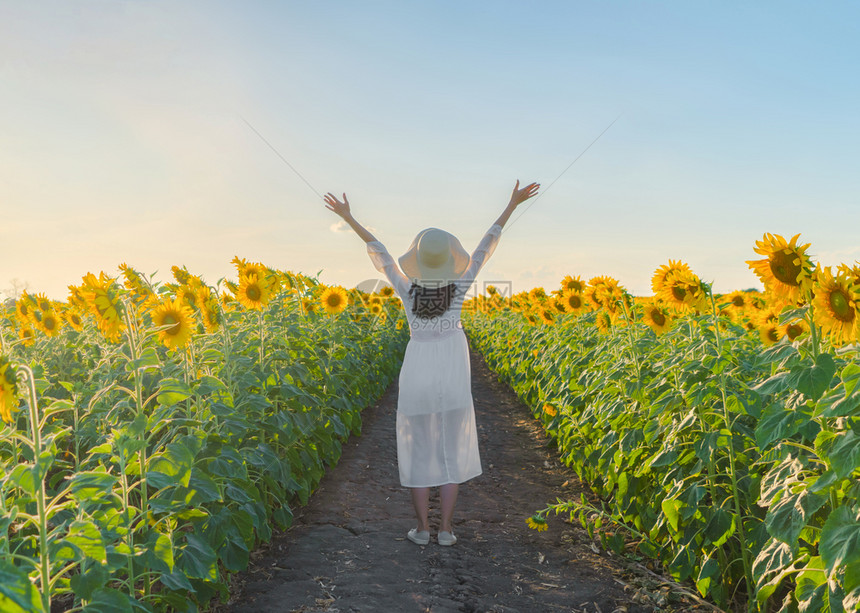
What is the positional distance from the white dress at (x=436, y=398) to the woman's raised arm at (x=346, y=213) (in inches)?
11.8

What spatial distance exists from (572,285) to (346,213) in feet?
12.6

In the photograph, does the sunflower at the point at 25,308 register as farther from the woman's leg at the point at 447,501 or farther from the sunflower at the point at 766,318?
the sunflower at the point at 766,318

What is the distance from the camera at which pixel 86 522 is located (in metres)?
1.95

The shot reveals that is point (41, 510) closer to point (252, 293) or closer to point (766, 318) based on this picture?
point (252, 293)

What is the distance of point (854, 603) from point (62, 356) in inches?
316

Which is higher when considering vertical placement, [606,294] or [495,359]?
[606,294]

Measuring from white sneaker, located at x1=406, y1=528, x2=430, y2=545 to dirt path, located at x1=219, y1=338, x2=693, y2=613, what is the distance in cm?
6

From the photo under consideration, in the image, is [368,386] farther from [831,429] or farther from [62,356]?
[831,429]

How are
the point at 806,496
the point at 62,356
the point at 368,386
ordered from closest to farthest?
1. the point at 806,496
2. the point at 62,356
3. the point at 368,386

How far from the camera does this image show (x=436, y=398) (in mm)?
Answer: 4340

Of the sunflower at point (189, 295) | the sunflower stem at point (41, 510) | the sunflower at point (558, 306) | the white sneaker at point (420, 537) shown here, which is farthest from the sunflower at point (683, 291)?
the sunflower at point (558, 306)

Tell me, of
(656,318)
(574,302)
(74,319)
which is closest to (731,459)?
(656,318)

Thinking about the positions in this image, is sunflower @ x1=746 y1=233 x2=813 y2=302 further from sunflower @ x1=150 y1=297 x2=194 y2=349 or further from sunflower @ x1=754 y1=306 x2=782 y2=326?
sunflower @ x1=150 y1=297 x2=194 y2=349

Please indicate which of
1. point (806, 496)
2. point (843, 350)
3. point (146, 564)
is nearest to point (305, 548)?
point (146, 564)
